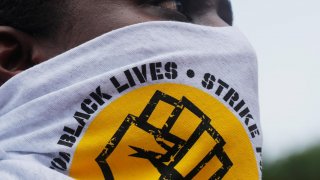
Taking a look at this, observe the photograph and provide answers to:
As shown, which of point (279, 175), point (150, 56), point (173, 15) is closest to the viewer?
point (150, 56)

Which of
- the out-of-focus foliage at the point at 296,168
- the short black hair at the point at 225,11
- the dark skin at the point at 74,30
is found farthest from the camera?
the out-of-focus foliage at the point at 296,168

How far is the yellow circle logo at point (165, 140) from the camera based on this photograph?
4.90 ft

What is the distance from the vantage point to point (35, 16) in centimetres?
174

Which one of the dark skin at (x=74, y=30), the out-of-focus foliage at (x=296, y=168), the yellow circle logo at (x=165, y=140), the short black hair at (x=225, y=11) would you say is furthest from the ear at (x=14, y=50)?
the out-of-focus foliage at (x=296, y=168)

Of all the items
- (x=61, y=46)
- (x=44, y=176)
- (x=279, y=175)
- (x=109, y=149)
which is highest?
(x=279, y=175)

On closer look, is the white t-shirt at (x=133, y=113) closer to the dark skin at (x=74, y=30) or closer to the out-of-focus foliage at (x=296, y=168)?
the dark skin at (x=74, y=30)

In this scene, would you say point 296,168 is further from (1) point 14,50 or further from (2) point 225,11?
(1) point 14,50

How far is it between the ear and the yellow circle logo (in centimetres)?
31

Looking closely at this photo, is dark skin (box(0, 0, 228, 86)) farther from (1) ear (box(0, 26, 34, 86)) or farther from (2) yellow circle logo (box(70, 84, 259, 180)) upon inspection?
(2) yellow circle logo (box(70, 84, 259, 180))

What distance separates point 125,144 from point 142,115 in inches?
3.1

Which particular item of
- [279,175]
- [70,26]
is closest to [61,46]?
[70,26]

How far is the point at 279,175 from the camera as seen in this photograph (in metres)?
15.7

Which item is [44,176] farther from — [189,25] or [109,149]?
[189,25]

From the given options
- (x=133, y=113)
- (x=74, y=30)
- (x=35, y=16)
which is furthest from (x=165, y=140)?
(x=35, y=16)
